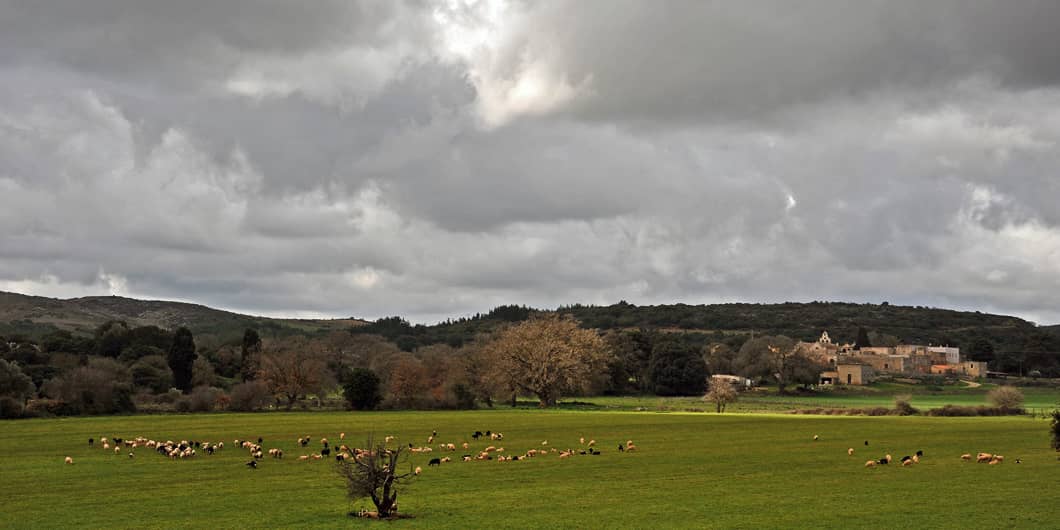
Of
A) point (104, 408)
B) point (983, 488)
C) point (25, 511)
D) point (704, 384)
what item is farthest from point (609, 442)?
point (704, 384)

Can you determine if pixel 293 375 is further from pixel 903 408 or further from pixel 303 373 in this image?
pixel 903 408

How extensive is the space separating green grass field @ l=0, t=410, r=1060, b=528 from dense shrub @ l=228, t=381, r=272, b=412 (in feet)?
123

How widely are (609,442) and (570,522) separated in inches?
1236

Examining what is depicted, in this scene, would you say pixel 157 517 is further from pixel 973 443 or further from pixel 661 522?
pixel 973 443

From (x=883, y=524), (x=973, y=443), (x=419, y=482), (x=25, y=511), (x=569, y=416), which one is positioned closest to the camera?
(x=883, y=524)

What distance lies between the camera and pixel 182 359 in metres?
125

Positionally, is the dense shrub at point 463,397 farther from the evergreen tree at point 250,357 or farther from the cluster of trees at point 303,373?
the evergreen tree at point 250,357

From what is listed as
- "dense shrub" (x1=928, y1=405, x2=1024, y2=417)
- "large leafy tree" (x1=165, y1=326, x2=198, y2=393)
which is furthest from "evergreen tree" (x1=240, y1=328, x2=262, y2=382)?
"dense shrub" (x1=928, y1=405, x2=1024, y2=417)

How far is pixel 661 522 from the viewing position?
93.2ft

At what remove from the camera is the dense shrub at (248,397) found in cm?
10406

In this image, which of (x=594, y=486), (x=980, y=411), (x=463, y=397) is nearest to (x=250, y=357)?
(x=463, y=397)

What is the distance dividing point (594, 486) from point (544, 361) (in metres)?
85.4

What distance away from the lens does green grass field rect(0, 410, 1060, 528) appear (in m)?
29.1

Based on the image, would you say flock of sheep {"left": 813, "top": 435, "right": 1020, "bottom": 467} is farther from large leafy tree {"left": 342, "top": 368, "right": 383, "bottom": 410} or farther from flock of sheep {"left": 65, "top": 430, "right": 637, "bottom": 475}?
large leafy tree {"left": 342, "top": 368, "right": 383, "bottom": 410}
